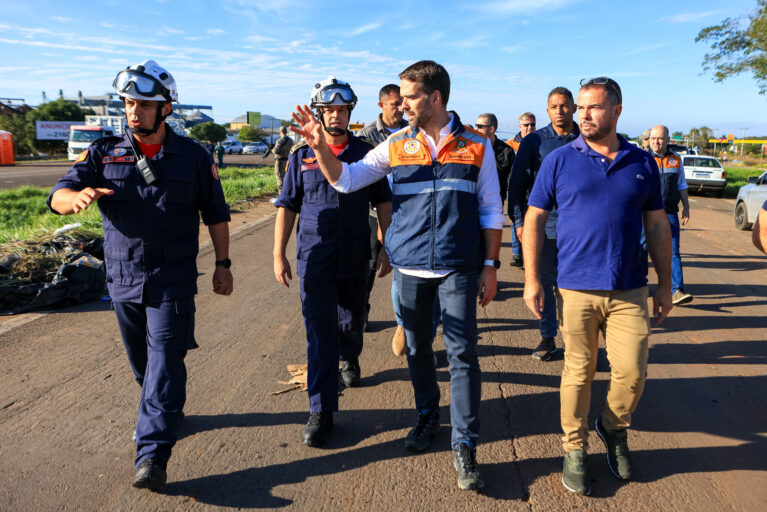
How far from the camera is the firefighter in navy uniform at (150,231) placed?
3.11 m

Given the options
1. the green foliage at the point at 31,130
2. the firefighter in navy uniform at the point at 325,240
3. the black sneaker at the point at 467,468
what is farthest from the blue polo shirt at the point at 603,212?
the green foliage at the point at 31,130

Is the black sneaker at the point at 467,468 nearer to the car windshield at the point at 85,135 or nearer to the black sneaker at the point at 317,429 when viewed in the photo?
the black sneaker at the point at 317,429

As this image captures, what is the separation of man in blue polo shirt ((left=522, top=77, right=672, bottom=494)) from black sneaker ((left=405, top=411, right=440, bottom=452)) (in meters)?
0.78

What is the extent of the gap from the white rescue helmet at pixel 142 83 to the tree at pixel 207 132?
51335 millimetres

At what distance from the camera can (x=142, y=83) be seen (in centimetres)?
314

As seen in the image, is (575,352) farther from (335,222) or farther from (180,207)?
(180,207)

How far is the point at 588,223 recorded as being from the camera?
10.0 feet

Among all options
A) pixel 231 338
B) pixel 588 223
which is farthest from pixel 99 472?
pixel 588 223

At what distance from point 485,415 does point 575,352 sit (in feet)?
3.36

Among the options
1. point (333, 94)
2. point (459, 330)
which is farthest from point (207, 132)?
point (459, 330)

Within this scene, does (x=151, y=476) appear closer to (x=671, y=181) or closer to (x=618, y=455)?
(x=618, y=455)

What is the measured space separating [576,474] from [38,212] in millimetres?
13768

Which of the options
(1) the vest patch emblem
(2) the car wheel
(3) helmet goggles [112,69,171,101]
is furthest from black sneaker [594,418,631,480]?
(2) the car wheel

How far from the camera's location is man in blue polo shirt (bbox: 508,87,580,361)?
478 cm
